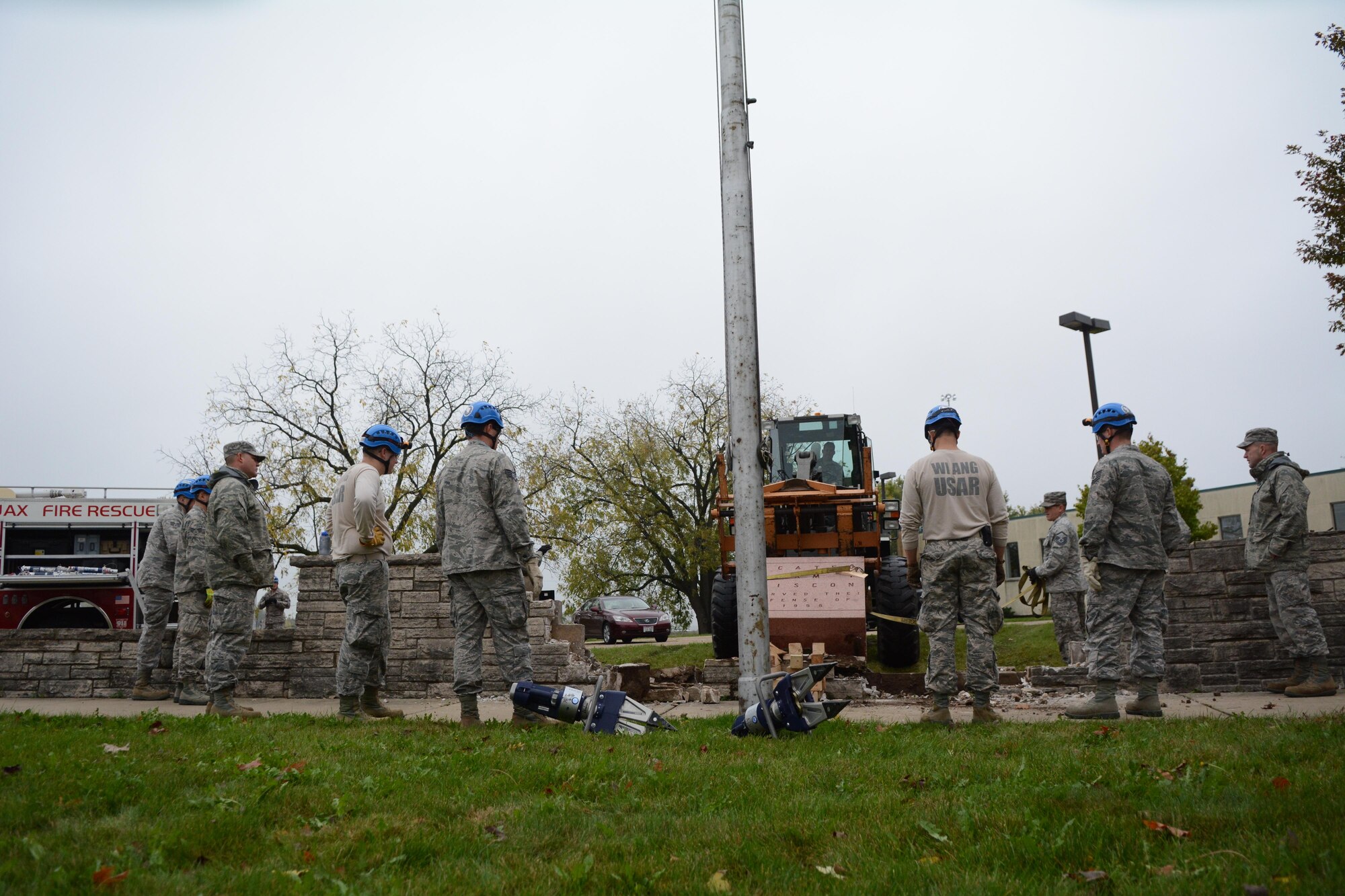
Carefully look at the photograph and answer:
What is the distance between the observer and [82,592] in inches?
597

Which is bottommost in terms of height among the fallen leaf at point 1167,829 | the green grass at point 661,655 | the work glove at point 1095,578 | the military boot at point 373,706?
the green grass at point 661,655

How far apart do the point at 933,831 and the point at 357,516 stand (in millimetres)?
5039

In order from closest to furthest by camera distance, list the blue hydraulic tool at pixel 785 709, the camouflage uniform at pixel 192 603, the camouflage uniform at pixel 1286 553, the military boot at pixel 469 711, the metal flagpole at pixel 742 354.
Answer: the blue hydraulic tool at pixel 785 709, the metal flagpole at pixel 742 354, the military boot at pixel 469 711, the camouflage uniform at pixel 1286 553, the camouflage uniform at pixel 192 603

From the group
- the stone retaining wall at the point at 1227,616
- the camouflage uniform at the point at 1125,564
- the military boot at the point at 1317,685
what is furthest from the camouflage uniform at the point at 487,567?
the military boot at the point at 1317,685

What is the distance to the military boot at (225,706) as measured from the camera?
7.35m

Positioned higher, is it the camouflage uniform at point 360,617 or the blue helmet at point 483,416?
the blue helmet at point 483,416

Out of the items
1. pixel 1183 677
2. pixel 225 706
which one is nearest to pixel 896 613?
pixel 1183 677

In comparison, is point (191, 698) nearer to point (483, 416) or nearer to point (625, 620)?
point (483, 416)

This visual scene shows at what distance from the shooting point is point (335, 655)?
941 cm

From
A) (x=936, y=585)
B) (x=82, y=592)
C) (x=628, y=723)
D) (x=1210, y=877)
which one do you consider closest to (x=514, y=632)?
(x=628, y=723)

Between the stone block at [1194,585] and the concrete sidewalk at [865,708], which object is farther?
the stone block at [1194,585]

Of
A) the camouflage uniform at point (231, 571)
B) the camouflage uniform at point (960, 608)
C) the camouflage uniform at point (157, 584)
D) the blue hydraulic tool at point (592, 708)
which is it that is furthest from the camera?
the camouflage uniform at point (157, 584)

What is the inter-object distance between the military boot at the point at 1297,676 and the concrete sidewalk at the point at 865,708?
10 cm

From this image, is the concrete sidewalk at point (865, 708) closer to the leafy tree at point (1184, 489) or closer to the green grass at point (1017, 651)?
the green grass at point (1017, 651)
